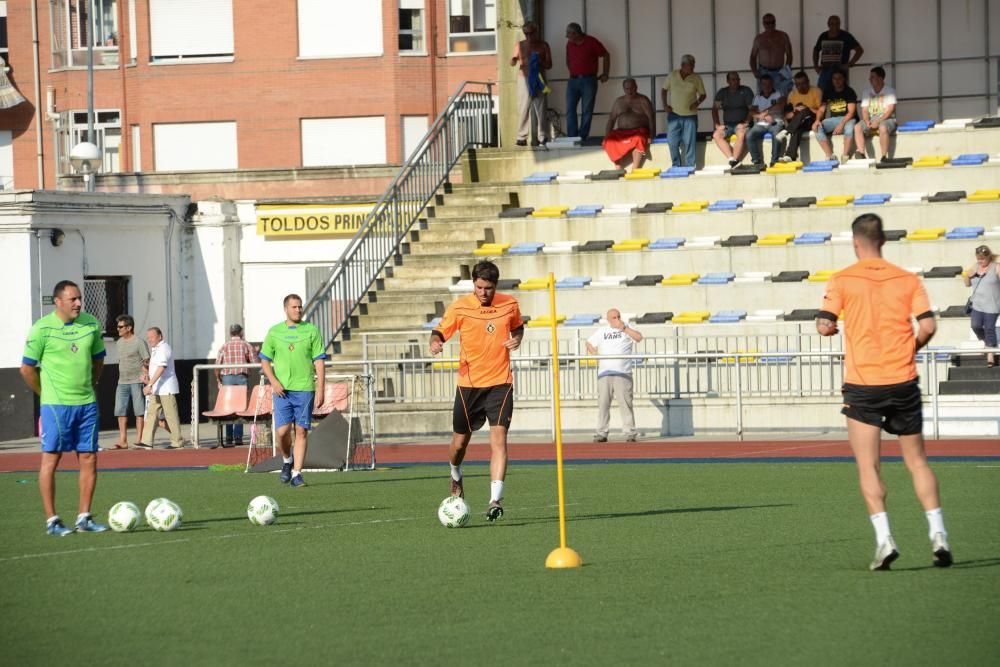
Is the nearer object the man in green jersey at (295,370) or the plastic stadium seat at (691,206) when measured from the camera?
the man in green jersey at (295,370)

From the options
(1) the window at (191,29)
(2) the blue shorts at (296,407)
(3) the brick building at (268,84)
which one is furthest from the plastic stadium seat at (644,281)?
(1) the window at (191,29)

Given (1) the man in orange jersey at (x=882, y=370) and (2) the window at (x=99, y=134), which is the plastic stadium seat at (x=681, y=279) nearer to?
(1) the man in orange jersey at (x=882, y=370)

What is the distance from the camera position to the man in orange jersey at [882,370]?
386 inches

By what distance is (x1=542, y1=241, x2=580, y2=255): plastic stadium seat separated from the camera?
95.8 ft

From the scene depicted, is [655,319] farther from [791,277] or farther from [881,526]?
[881,526]

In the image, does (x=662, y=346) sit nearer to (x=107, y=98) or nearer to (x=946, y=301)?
(x=946, y=301)

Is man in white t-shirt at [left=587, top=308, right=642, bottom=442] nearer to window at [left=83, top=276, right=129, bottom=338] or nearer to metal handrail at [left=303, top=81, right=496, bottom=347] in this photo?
metal handrail at [left=303, top=81, right=496, bottom=347]

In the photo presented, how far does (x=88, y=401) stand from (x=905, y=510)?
6.76 meters

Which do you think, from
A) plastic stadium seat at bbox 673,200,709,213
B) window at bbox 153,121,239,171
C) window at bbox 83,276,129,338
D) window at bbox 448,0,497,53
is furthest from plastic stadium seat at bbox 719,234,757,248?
window at bbox 153,121,239,171

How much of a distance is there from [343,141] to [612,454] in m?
22.6

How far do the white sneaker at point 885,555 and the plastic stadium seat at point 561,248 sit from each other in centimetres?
1956

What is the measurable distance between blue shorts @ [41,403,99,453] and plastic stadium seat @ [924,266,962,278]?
17.1 meters

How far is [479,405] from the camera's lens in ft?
45.8

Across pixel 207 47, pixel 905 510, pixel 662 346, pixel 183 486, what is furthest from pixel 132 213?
pixel 905 510
